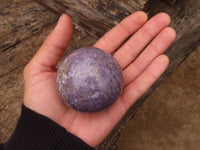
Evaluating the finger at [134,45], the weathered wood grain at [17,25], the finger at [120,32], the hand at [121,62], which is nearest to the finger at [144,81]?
the hand at [121,62]

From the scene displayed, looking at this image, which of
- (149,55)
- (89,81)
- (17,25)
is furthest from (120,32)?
(17,25)

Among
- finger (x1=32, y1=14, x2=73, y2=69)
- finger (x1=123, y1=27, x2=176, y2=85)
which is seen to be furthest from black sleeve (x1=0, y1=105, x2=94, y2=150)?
finger (x1=123, y1=27, x2=176, y2=85)

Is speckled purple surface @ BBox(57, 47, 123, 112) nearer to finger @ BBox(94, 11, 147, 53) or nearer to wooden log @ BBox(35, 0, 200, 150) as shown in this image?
finger @ BBox(94, 11, 147, 53)

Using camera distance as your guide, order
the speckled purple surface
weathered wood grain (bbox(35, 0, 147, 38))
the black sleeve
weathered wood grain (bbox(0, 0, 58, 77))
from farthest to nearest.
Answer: weathered wood grain (bbox(0, 0, 58, 77)) < weathered wood grain (bbox(35, 0, 147, 38)) < the black sleeve < the speckled purple surface

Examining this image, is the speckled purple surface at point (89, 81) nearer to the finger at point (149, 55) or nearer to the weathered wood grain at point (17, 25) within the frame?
the finger at point (149, 55)

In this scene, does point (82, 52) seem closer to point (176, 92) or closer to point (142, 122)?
point (142, 122)

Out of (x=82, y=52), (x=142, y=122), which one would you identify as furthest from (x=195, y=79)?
(x=82, y=52)
